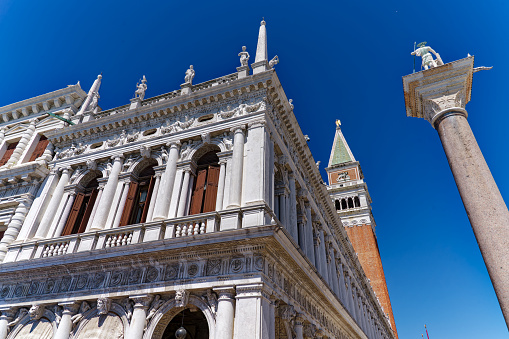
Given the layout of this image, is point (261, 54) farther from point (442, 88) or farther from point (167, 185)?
point (442, 88)

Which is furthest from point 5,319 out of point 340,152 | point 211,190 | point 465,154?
point 340,152

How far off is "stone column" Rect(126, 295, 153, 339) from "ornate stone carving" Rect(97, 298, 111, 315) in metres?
1.05

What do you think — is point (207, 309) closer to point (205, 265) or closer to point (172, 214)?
point (205, 265)

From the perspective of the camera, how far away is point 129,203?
46.0 ft

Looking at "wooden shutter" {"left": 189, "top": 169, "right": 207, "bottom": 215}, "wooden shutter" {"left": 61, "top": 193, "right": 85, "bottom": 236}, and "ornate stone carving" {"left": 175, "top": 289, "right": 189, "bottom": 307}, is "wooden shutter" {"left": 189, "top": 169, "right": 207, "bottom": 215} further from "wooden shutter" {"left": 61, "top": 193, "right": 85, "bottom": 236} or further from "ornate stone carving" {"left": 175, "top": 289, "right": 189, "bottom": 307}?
"wooden shutter" {"left": 61, "top": 193, "right": 85, "bottom": 236}

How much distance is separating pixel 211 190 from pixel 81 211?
7.22m

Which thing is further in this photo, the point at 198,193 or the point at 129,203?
the point at 129,203

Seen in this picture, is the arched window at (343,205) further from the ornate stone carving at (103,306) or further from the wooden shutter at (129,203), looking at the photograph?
the ornate stone carving at (103,306)

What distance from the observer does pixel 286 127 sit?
16.8 metres

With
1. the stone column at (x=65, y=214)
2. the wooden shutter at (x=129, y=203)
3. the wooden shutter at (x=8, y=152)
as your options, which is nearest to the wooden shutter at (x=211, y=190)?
the wooden shutter at (x=129, y=203)

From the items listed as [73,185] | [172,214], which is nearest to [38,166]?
[73,185]

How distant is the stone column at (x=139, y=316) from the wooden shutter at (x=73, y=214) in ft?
20.0

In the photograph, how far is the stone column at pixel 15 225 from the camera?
50.4 feet

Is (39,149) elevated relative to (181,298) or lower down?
elevated
